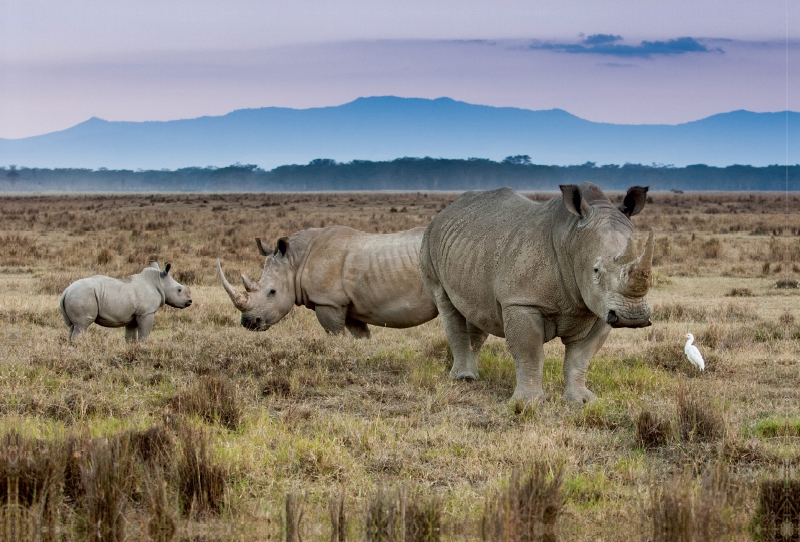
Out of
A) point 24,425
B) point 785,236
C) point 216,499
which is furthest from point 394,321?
point 785,236

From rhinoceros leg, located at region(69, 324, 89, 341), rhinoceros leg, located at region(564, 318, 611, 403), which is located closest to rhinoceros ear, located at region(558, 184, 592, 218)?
rhinoceros leg, located at region(564, 318, 611, 403)

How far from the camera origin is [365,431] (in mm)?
5895

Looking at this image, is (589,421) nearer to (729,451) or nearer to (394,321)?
(729,451)

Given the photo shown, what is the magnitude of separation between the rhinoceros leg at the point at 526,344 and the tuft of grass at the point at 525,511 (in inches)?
102

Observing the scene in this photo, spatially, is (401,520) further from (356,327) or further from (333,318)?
(356,327)

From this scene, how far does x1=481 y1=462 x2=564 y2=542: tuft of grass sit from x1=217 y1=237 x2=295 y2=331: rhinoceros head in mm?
6077

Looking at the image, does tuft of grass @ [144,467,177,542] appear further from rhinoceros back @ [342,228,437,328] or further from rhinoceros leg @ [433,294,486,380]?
rhinoceros back @ [342,228,437,328]

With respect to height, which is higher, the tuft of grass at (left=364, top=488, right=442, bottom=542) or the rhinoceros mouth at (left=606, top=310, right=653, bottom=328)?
the rhinoceros mouth at (left=606, top=310, right=653, bottom=328)

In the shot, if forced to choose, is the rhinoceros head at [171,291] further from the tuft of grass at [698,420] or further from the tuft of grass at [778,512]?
the tuft of grass at [778,512]

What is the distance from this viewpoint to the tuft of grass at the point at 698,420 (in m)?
5.87

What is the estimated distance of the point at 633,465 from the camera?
5316 millimetres

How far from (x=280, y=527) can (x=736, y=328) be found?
24.7 feet

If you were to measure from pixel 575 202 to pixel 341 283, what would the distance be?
3936 millimetres

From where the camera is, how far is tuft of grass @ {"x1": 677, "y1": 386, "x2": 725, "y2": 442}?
587 centimetres
